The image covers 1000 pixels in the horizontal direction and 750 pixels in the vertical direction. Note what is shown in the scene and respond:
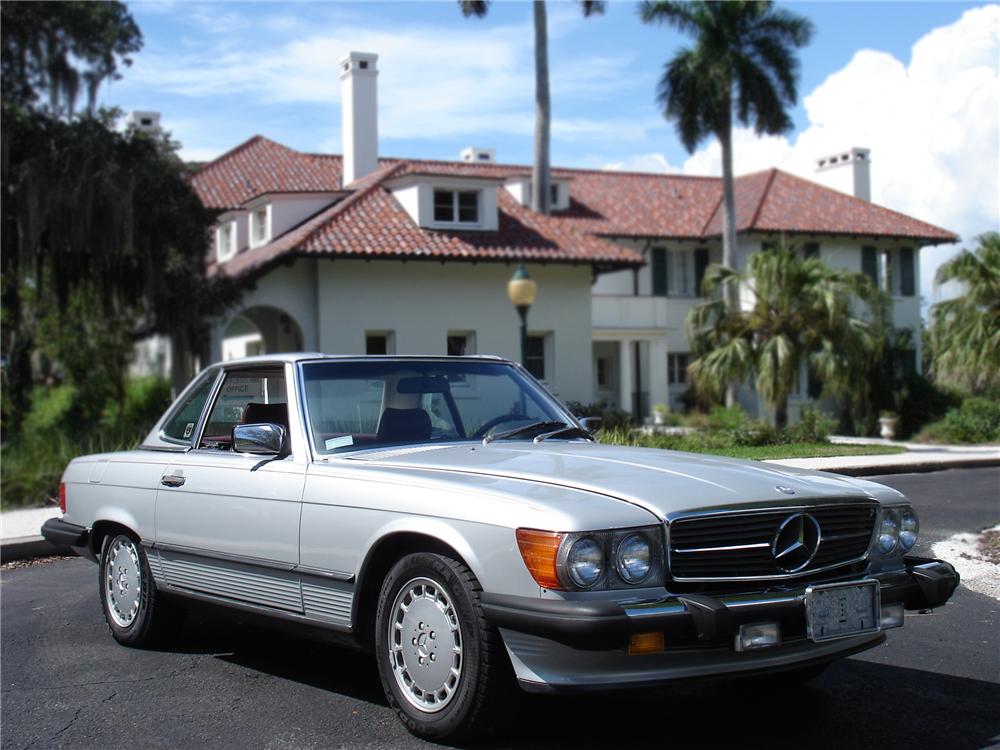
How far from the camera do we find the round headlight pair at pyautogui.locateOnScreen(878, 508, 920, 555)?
16.8ft

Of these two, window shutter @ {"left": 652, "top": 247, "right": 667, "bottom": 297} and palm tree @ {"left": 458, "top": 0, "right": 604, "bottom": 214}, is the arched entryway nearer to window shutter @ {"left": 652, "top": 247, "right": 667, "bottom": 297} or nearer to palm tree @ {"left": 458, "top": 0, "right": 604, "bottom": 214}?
palm tree @ {"left": 458, "top": 0, "right": 604, "bottom": 214}

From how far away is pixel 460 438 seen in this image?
6043 millimetres

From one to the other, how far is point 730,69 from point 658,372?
9294mm

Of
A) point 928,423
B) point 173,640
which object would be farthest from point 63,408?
point 173,640

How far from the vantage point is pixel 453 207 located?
28250 millimetres

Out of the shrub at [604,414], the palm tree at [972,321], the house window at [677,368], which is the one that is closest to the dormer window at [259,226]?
the shrub at [604,414]

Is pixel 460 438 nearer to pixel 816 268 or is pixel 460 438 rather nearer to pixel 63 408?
pixel 816 268

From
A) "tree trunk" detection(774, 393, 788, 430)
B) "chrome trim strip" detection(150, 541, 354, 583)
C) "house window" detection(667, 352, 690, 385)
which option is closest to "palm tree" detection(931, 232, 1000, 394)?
"tree trunk" detection(774, 393, 788, 430)

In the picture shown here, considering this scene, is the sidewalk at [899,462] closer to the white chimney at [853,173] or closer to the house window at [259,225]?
the house window at [259,225]

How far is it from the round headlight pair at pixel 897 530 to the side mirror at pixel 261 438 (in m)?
2.84

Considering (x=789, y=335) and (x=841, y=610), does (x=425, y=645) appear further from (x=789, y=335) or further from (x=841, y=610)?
(x=789, y=335)

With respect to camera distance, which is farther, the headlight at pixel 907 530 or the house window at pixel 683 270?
the house window at pixel 683 270

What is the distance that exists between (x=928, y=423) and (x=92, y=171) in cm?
2093

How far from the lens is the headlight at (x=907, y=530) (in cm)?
522
